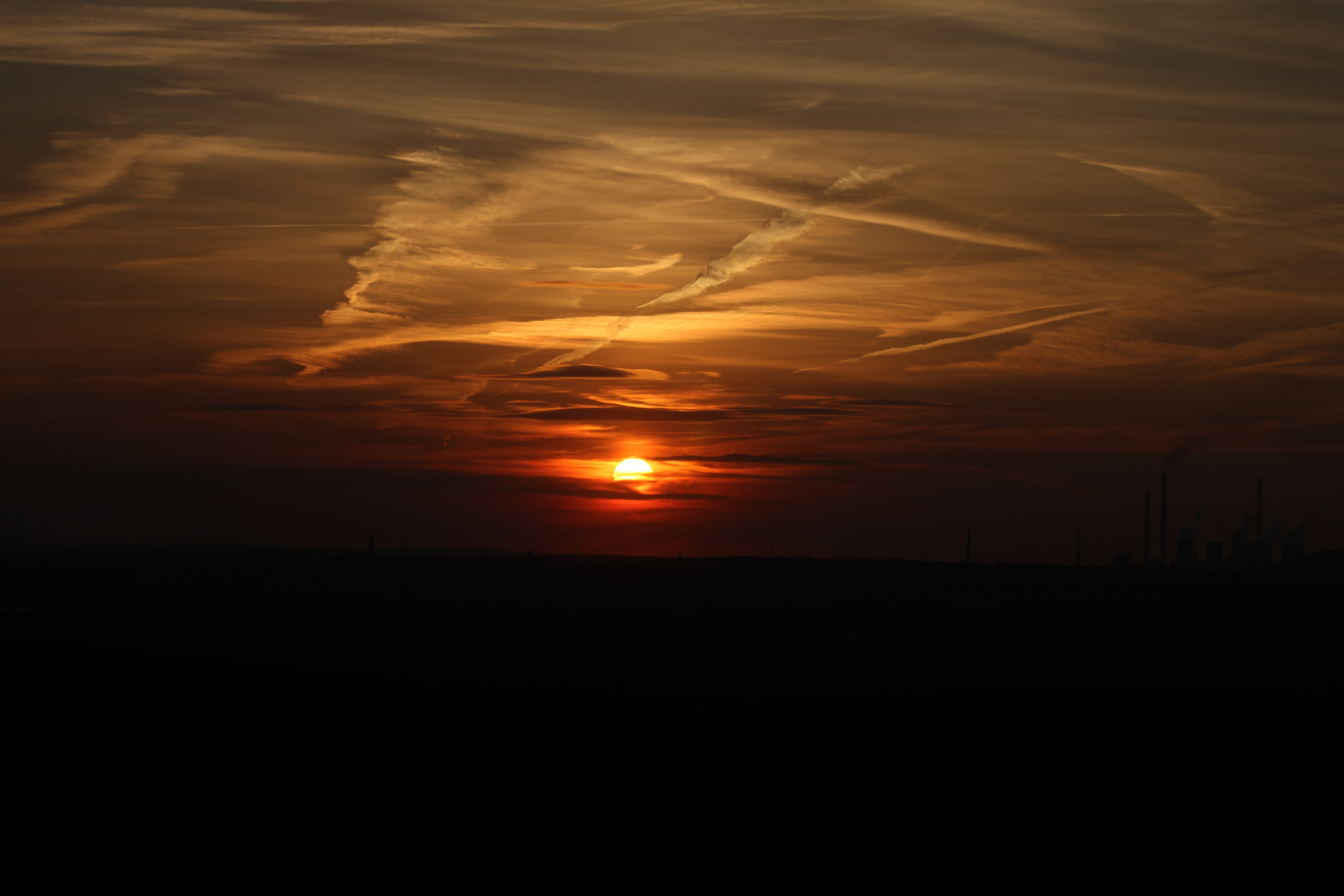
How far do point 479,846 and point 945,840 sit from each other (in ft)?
14.0

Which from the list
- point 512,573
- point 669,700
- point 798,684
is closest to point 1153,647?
point 798,684

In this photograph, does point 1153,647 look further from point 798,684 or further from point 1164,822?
point 1164,822

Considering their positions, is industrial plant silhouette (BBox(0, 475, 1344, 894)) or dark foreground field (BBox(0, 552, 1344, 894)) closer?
dark foreground field (BBox(0, 552, 1344, 894))

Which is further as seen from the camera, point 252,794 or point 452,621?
point 452,621

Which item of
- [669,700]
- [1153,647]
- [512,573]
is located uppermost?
[669,700]

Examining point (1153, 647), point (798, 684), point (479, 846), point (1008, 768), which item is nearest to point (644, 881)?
point (479, 846)

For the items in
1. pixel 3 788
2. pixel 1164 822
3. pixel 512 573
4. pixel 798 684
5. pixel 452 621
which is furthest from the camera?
pixel 512 573

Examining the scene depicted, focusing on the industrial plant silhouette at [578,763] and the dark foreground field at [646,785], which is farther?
the industrial plant silhouette at [578,763]

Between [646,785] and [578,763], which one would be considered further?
[578,763]

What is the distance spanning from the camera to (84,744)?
20625mm

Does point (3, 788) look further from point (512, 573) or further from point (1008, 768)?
point (512, 573)

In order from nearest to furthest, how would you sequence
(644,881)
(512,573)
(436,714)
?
(644,881) < (436,714) < (512,573)

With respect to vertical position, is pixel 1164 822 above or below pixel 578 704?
above

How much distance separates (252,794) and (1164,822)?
903cm
